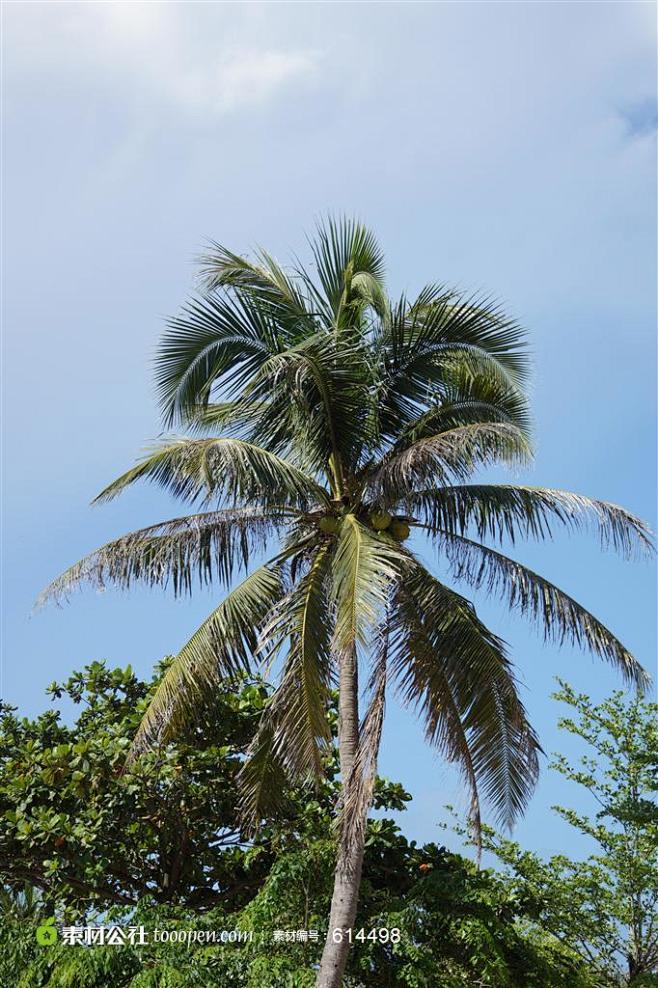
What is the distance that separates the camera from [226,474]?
10.5 meters

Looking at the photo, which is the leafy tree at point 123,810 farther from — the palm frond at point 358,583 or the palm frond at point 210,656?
the palm frond at point 358,583

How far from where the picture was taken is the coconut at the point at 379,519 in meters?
11.0

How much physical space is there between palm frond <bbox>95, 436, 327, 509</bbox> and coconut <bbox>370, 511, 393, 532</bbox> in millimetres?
519

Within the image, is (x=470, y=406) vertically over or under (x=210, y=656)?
over

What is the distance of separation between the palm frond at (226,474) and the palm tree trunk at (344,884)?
1678mm

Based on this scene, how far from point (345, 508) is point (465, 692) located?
2152mm

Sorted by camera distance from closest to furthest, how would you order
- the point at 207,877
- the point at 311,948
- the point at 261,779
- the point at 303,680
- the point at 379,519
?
the point at 303,680 → the point at 311,948 → the point at 261,779 → the point at 379,519 → the point at 207,877

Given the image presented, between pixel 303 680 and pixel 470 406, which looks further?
pixel 470 406

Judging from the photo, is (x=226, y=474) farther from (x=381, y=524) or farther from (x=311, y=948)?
(x=311, y=948)

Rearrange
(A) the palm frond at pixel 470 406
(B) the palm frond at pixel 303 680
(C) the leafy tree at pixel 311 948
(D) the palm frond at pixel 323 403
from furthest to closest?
(A) the palm frond at pixel 470 406
(D) the palm frond at pixel 323 403
(C) the leafy tree at pixel 311 948
(B) the palm frond at pixel 303 680

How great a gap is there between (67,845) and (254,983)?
9.92 feet

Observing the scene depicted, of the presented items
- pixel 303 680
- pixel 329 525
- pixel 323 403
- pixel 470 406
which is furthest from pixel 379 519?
pixel 303 680

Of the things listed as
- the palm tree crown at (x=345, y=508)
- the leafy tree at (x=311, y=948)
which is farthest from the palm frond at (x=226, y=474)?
the leafy tree at (x=311, y=948)

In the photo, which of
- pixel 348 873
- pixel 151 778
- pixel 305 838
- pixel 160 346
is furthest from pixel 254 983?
pixel 160 346
